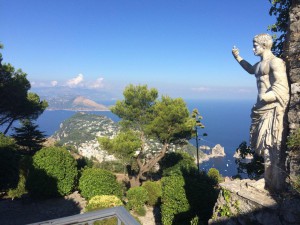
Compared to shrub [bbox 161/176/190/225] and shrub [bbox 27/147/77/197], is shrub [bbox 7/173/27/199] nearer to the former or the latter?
shrub [bbox 27/147/77/197]

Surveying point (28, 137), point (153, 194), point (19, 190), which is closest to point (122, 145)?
point (153, 194)

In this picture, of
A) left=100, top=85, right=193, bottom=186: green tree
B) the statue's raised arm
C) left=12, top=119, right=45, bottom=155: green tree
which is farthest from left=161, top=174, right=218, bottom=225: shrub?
left=12, top=119, right=45, bottom=155: green tree

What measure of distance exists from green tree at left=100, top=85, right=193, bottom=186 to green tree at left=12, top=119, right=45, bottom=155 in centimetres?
645

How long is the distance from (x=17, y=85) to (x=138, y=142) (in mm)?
10129

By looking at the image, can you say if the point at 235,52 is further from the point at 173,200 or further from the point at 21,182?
the point at 21,182

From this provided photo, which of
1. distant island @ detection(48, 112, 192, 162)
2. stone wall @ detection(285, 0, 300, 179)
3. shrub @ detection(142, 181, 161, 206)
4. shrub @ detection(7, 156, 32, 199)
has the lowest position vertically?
distant island @ detection(48, 112, 192, 162)

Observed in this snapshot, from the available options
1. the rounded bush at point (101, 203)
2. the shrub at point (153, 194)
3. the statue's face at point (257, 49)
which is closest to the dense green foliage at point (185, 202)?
the rounded bush at point (101, 203)

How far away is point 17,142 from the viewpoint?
19531 mm

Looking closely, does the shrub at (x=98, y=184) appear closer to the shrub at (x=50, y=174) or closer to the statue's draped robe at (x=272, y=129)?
the shrub at (x=50, y=174)

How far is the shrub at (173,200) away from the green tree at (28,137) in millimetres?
13962

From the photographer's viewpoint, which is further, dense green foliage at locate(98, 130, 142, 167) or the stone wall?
dense green foliage at locate(98, 130, 142, 167)

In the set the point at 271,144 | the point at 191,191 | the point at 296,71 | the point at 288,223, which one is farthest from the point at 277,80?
the point at 191,191

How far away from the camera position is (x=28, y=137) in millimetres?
20000

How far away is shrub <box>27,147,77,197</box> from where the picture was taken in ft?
41.3
